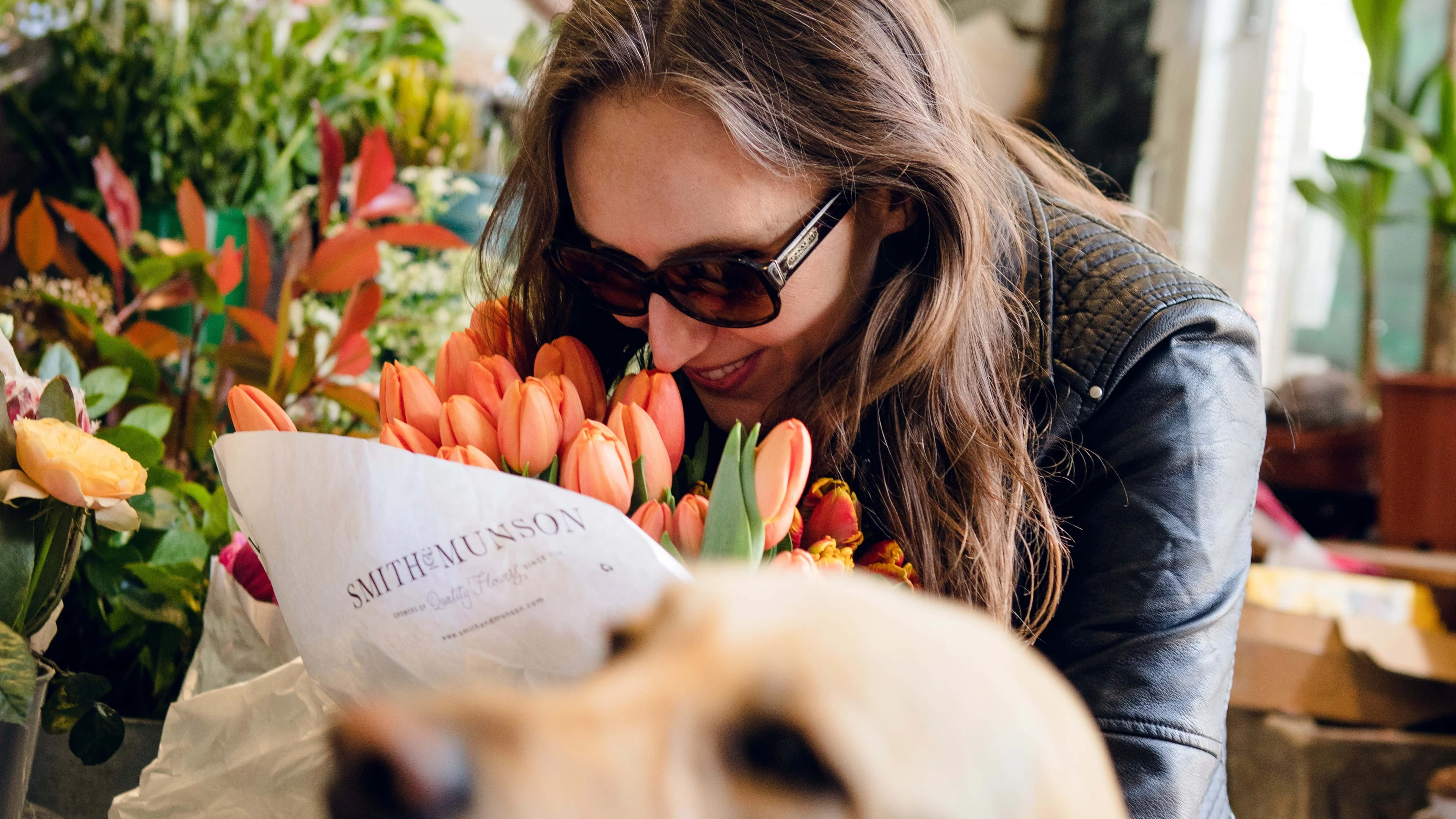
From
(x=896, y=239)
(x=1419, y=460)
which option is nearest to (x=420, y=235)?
(x=896, y=239)

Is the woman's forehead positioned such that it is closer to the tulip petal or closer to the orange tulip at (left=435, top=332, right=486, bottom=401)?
the orange tulip at (left=435, top=332, right=486, bottom=401)

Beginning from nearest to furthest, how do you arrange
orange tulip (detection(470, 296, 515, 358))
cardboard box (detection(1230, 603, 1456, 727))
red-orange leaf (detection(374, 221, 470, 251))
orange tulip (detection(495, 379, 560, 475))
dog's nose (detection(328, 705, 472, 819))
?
dog's nose (detection(328, 705, 472, 819))
orange tulip (detection(495, 379, 560, 475))
orange tulip (detection(470, 296, 515, 358))
red-orange leaf (detection(374, 221, 470, 251))
cardboard box (detection(1230, 603, 1456, 727))

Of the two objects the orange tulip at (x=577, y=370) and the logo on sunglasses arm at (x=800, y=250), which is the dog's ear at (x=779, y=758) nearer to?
the orange tulip at (x=577, y=370)

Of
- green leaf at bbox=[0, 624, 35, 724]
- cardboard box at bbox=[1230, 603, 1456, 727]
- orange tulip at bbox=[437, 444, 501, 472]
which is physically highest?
orange tulip at bbox=[437, 444, 501, 472]

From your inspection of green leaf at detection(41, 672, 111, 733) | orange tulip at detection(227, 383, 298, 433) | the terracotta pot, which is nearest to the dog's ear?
orange tulip at detection(227, 383, 298, 433)

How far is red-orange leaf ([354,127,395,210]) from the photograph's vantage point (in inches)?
48.1

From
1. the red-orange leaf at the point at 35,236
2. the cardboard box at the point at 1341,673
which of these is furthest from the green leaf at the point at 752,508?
the cardboard box at the point at 1341,673

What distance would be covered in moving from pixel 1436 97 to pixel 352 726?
4.25 meters

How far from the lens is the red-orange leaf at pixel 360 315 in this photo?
41.9 inches

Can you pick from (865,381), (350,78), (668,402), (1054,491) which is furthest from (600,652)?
(350,78)

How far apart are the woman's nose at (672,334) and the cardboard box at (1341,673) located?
5.38 feet

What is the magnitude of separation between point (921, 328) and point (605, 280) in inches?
10.8

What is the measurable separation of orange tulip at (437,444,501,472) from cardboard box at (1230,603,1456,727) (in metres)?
1.95

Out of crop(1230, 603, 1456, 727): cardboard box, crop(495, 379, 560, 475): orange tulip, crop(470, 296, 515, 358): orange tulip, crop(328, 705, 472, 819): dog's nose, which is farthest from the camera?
crop(1230, 603, 1456, 727): cardboard box
